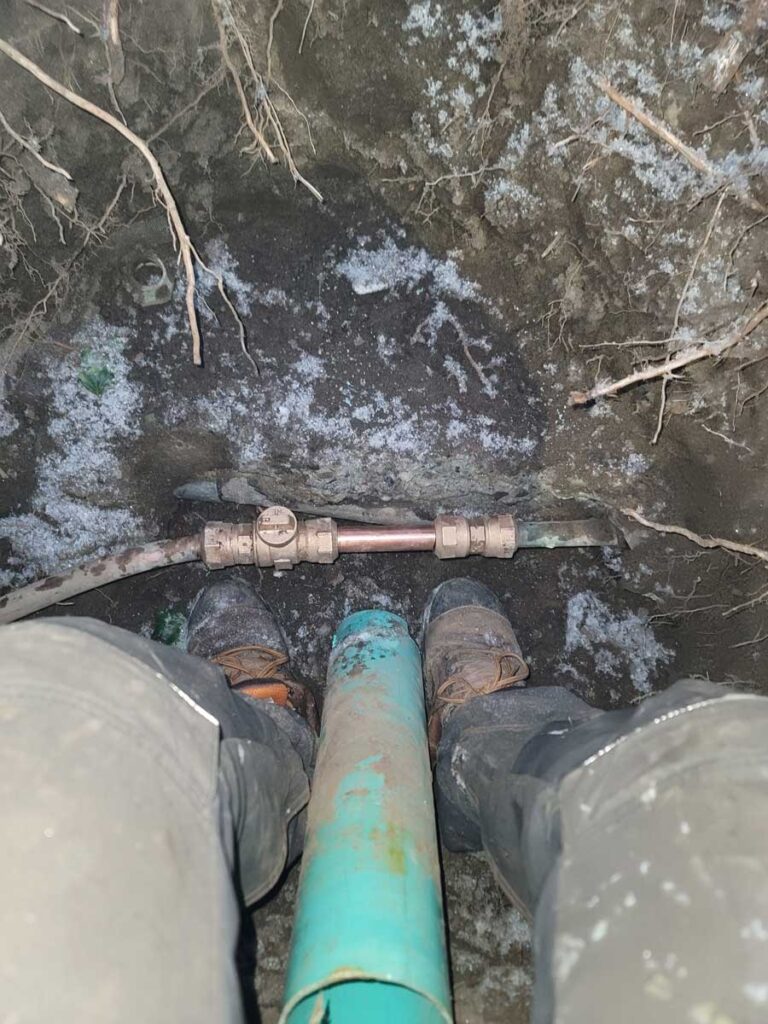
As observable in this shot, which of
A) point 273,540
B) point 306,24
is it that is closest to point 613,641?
point 273,540

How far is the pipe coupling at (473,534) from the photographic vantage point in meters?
1.41

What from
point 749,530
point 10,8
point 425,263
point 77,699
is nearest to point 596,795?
point 77,699

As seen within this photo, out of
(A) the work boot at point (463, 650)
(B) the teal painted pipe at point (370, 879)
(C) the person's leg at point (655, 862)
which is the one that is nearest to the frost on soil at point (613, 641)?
(A) the work boot at point (463, 650)

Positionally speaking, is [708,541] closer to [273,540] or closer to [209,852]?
[273,540]

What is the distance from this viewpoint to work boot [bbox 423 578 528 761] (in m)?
1.35

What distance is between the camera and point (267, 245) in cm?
136

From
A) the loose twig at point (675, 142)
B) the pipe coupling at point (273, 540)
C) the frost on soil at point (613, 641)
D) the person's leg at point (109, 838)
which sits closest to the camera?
the person's leg at point (109, 838)

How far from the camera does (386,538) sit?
1429 millimetres

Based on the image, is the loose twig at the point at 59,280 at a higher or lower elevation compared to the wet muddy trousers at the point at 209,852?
higher

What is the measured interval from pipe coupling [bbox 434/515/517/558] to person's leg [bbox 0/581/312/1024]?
0.76 m

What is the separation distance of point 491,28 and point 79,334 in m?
0.96

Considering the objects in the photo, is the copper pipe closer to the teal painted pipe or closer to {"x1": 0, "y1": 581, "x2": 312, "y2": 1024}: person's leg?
the teal painted pipe

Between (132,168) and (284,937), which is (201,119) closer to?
(132,168)

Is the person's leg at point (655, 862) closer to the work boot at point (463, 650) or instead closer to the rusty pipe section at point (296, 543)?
the work boot at point (463, 650)
